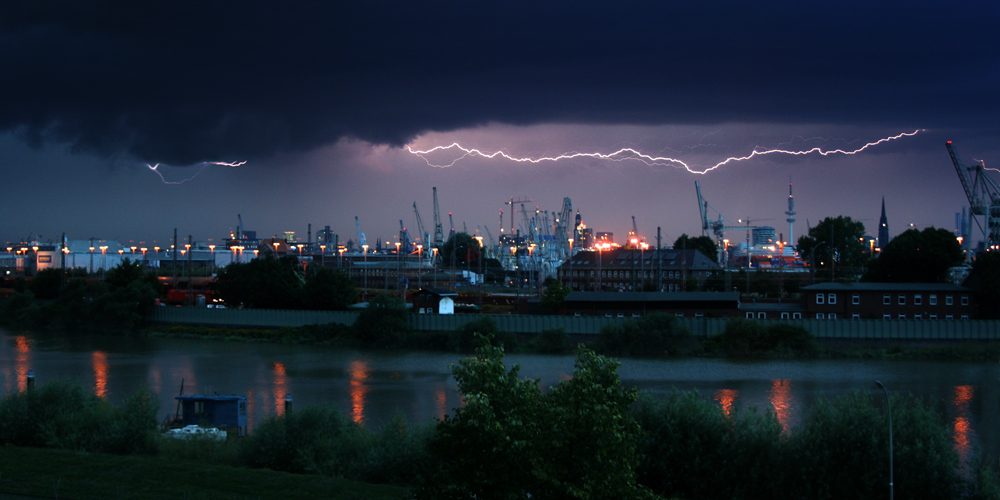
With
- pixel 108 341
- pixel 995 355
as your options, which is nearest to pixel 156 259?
pixel 108 341

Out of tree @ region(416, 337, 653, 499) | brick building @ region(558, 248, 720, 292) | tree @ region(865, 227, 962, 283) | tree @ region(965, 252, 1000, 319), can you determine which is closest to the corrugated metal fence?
tree @ region(965, 252, 1000, 319)

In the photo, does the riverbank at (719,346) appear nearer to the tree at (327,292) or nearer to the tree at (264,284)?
the tree at (327,292)

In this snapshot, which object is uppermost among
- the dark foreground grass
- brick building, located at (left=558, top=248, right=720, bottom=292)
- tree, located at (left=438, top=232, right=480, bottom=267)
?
tree, located at (left=438, top=232, right=480, bottom=267)

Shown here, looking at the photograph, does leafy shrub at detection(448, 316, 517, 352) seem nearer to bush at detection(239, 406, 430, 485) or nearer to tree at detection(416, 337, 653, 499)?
bush at detection(239, 406, 430, 485)

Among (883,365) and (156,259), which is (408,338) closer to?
(883,365)

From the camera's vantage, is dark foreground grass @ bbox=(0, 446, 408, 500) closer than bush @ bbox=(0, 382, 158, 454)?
Yes

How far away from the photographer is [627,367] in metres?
18.1

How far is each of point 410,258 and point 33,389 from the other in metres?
66.4

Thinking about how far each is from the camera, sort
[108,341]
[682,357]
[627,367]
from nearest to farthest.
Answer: [627,367] → [682,357] → [108,341]

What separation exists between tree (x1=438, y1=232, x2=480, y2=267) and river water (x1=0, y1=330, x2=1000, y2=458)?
152 feet

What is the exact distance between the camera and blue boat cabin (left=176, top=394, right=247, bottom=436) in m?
11.4

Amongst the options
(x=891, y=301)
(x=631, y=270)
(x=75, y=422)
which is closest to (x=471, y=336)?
(x=891, y=301)

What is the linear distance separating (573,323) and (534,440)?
17.4 meters

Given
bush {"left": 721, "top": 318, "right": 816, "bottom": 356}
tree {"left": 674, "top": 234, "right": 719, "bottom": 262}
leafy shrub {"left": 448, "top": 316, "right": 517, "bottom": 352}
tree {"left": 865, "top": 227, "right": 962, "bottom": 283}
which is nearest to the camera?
bush {"left": 721, "top": 318, "right": 816, "bottom": 356}
